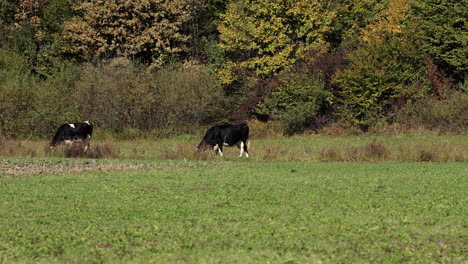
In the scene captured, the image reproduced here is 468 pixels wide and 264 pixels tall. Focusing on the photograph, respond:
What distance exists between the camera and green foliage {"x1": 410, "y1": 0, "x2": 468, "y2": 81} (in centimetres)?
5257

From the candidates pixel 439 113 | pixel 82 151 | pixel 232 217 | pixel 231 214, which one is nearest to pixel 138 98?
pixel 82 151

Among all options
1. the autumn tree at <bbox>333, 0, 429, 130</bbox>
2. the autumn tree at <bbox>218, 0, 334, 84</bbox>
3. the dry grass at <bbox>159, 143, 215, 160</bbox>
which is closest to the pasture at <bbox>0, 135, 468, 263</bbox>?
the dry grass at <bbox>159, 143, 215, 160</bbox>

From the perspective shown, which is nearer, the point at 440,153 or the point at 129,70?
the point at 440,153

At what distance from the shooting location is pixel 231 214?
48.6 feet

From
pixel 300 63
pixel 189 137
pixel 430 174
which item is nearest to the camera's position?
pixel 430 174

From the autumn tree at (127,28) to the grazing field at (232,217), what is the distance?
38.0 m

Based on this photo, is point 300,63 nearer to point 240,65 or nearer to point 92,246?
point 240,65

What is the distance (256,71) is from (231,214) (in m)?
43.9

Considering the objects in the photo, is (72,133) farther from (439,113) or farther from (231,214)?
(231,214)

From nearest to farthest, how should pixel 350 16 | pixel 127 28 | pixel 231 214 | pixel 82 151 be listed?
1. pixel 231 214
2. pixel 82 151
3. pixel 127 28
4. pixel 350 16

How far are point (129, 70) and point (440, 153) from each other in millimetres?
29738

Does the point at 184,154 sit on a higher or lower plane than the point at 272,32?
lower

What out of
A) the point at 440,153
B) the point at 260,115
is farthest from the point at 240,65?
the point at 440,153

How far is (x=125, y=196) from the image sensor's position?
58.2 feet
